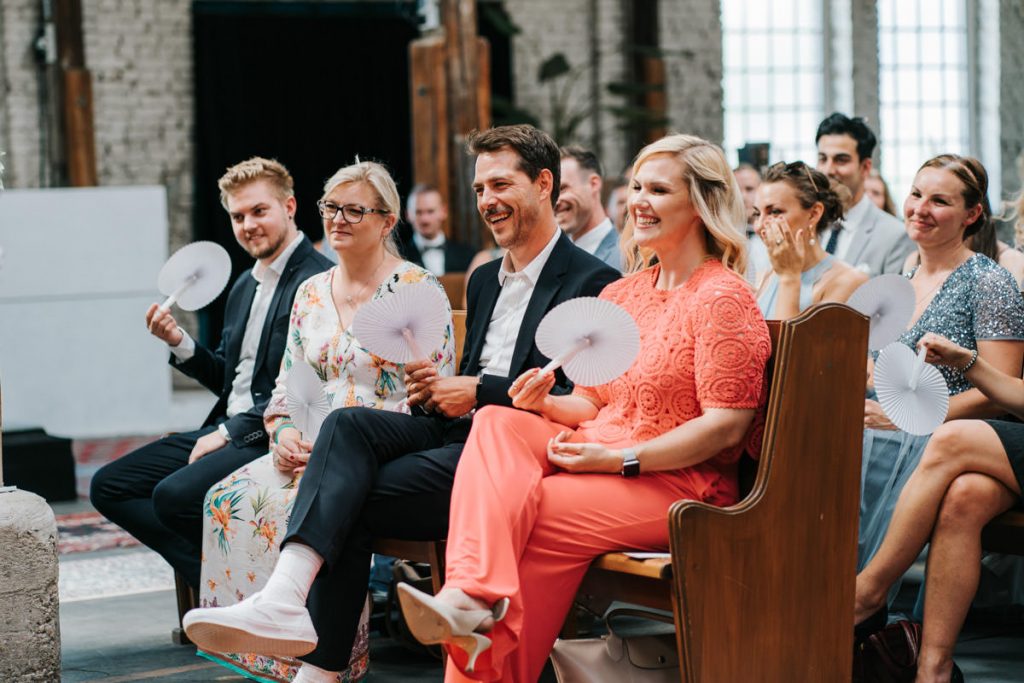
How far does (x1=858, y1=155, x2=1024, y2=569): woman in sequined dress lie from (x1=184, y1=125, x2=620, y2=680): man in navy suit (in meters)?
0.89

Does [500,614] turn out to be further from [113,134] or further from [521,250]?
[113,134]

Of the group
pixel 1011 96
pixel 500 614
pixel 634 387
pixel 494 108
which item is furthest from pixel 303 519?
pixel 1011 96

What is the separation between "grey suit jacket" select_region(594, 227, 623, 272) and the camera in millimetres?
4578

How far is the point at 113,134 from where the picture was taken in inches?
416

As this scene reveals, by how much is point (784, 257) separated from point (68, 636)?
2.33 m

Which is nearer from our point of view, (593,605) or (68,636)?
(593,605)

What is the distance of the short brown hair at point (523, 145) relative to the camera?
10.6 feet

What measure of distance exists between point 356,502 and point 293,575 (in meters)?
0.23

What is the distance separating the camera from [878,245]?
4.87 meters

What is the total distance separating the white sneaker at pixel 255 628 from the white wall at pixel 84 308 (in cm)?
632

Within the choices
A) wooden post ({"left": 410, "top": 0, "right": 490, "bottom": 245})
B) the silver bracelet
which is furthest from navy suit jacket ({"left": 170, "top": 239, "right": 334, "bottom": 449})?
wooden post ({"left": 410, "top": 0, "right": 490, "bottom": 245})

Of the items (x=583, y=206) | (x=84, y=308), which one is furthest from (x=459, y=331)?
(x=84, y=308)

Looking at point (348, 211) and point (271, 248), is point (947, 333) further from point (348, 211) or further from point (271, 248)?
point (271, 248)

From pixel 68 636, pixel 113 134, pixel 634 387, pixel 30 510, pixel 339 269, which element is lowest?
pixel 68 636
